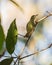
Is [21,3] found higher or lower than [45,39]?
higher

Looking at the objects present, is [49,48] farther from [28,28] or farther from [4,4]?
[4,4]

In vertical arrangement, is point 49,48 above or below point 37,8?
below

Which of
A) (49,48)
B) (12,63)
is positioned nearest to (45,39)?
(49,48)

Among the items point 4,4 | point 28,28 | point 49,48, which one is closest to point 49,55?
point 49,48

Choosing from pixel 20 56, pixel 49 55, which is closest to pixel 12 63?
pixel 20 56

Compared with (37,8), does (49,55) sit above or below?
below

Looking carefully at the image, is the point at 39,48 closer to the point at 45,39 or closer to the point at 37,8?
the point at 45,39

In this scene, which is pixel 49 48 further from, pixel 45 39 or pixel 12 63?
pixel 12 63
